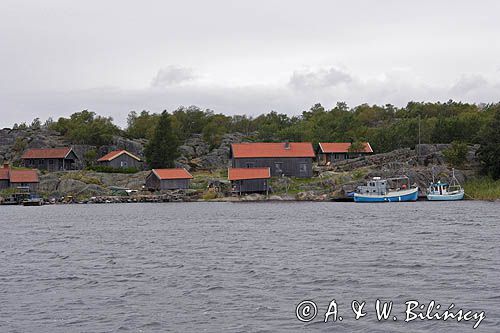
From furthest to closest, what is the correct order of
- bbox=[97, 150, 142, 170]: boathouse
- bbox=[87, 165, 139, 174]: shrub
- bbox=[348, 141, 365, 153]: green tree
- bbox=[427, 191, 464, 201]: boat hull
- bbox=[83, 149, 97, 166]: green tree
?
1. bbox=[83, 149, 97, 166]: green tree
2. bbox=[97, 150, 142, 170]: boathouse
3. bbox=[348, 141, 365, 153]: green tree
4. bbox=[87, 165, 139, 174]: shrub
5. bbox=[427, 191, 464, 201]: boat hull

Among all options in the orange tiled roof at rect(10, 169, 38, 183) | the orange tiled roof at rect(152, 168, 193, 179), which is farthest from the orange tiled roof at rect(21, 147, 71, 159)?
the orange tiled roof at rect(152, 168, 193, 179)

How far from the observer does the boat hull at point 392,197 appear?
74375 mm

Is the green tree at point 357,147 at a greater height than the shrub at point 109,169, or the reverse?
the green tree at point 357,147

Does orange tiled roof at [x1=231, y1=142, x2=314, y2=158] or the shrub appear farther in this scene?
the shrub

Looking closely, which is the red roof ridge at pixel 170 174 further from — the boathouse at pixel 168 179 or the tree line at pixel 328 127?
the tree line at pixel 328 127

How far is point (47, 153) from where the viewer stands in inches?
3925

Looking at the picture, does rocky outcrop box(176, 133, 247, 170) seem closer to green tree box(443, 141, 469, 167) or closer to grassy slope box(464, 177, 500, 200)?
green tree box(443, 141, 469, 167)

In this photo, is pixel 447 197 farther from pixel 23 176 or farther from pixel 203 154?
pixel 23 176

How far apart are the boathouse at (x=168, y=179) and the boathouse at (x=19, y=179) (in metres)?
15.8

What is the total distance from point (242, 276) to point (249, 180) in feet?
191

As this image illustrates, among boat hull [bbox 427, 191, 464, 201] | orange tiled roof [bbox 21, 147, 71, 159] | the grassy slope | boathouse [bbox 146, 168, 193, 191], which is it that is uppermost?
orange tiled roof [bbox 21, 147, 71, 159]

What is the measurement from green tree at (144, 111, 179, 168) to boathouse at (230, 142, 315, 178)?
35.4ft

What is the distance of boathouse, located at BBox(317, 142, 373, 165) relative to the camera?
9719cm

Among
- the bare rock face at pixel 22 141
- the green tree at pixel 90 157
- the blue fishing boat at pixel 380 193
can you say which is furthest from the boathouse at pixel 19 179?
the blue fishing boat at pixel 380 193
